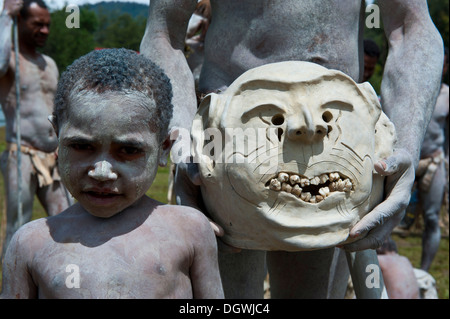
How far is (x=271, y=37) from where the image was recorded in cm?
300

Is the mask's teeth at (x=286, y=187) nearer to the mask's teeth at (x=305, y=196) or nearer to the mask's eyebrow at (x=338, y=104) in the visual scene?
the mask's teeth at (x=305, y=196)

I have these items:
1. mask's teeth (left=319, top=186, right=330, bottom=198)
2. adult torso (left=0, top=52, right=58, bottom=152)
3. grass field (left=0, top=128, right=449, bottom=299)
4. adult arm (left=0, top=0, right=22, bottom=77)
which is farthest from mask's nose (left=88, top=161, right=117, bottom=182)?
grass field (left=0, top=128, right=449, bottom=299)

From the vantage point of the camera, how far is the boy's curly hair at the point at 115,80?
7.18 ft

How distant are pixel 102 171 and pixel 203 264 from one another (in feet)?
1.40

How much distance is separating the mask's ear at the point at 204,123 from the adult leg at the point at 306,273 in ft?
2.82

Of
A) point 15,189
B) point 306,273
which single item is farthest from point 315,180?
point 15,189

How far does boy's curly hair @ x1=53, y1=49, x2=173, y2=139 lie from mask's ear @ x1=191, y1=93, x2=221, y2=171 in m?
0.33

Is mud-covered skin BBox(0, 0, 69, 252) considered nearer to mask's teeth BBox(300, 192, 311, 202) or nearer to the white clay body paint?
mask's teeth BBox(300, 192, 311, 202)

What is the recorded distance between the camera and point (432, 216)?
7504mm

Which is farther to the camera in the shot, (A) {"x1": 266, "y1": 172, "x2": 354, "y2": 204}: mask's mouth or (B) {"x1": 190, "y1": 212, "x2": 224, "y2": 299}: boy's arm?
(A) {"x1": 266, "y1": 172, "x2": 354, "y2": 204}: mask's mouth

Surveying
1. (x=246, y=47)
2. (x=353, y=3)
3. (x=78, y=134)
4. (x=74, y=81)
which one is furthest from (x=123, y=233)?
(x=353, y=3)

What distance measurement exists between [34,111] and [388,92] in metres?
4.27

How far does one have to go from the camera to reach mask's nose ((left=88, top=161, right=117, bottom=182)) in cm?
214

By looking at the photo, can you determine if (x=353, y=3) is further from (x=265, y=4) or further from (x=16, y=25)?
(x=16, y=25)
